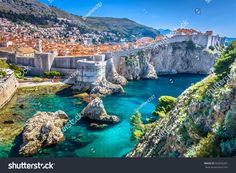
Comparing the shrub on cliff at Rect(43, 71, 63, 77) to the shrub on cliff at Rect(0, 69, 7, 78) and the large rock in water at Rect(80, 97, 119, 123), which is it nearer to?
the shrub on cliff at Rect(0, 69, 7, 78)

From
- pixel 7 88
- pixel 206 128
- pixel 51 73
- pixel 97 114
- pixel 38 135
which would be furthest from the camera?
pixel 51 73

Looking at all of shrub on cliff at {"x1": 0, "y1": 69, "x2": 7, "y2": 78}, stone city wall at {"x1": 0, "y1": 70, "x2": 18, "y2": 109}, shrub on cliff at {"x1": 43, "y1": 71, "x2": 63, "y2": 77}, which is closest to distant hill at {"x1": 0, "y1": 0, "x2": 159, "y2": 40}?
shrub on cliff at {"x1": 43, "y1": 71, "x2": 63, "y2": 77}

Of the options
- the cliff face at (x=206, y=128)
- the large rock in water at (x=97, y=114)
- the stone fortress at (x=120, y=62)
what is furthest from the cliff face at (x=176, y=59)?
the cliff face at (x=206, y=128)

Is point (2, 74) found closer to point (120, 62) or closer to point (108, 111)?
point (108, 111)

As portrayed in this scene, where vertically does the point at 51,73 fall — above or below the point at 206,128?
below

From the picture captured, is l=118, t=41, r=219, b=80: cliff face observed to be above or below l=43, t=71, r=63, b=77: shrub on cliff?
above

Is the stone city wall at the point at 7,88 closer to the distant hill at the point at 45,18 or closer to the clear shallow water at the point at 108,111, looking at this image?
the clear shallow water at the point at 108,111

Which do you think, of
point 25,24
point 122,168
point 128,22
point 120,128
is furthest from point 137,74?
point 128,22

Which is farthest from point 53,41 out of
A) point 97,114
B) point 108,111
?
point 97,114
